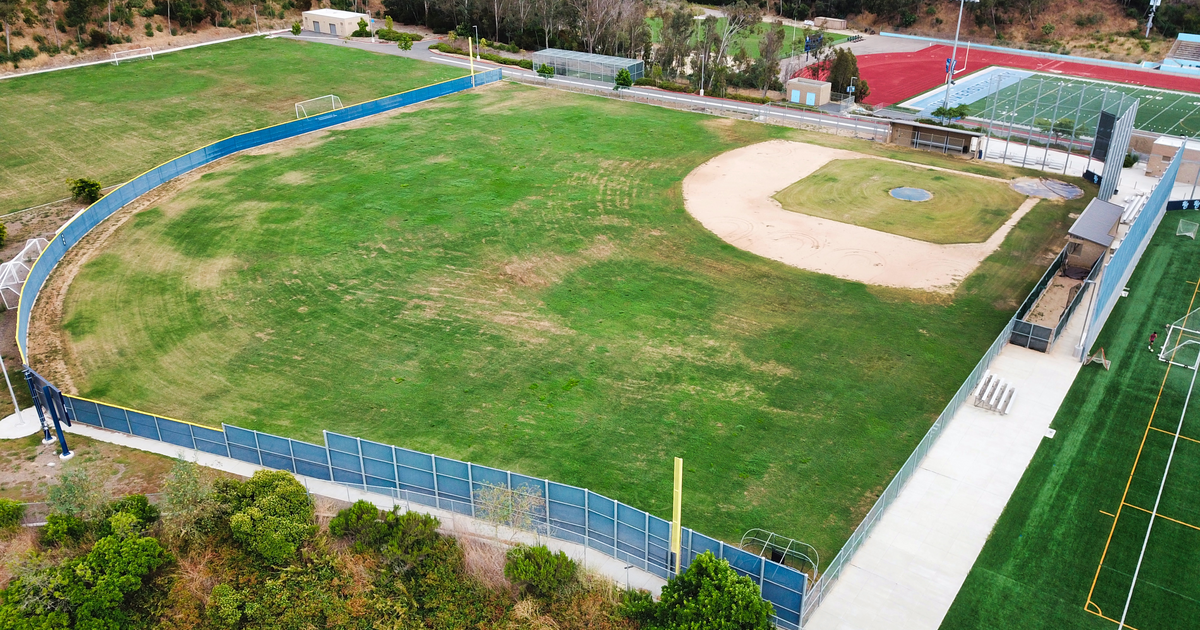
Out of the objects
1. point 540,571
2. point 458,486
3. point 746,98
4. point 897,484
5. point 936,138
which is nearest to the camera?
point 540,571

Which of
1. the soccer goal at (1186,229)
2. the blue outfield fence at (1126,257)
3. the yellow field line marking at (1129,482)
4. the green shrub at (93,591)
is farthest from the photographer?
the soccer goal at (1186,229)

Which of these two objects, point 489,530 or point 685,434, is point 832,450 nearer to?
point 685,434

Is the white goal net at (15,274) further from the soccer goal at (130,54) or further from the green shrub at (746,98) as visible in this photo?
the green shrub at (746,98)

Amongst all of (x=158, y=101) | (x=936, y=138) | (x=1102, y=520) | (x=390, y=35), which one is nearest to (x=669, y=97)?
(x=936, y=138)

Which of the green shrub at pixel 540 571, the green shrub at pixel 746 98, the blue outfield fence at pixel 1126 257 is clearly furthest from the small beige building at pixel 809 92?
the green shrub at pixel 540 571

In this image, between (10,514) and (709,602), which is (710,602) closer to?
(709,602)

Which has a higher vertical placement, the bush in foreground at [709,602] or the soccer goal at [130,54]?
the soccer goal at [130,54]

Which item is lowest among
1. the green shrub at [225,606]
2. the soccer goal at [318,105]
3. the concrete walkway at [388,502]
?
the green shrub at [225,606]
